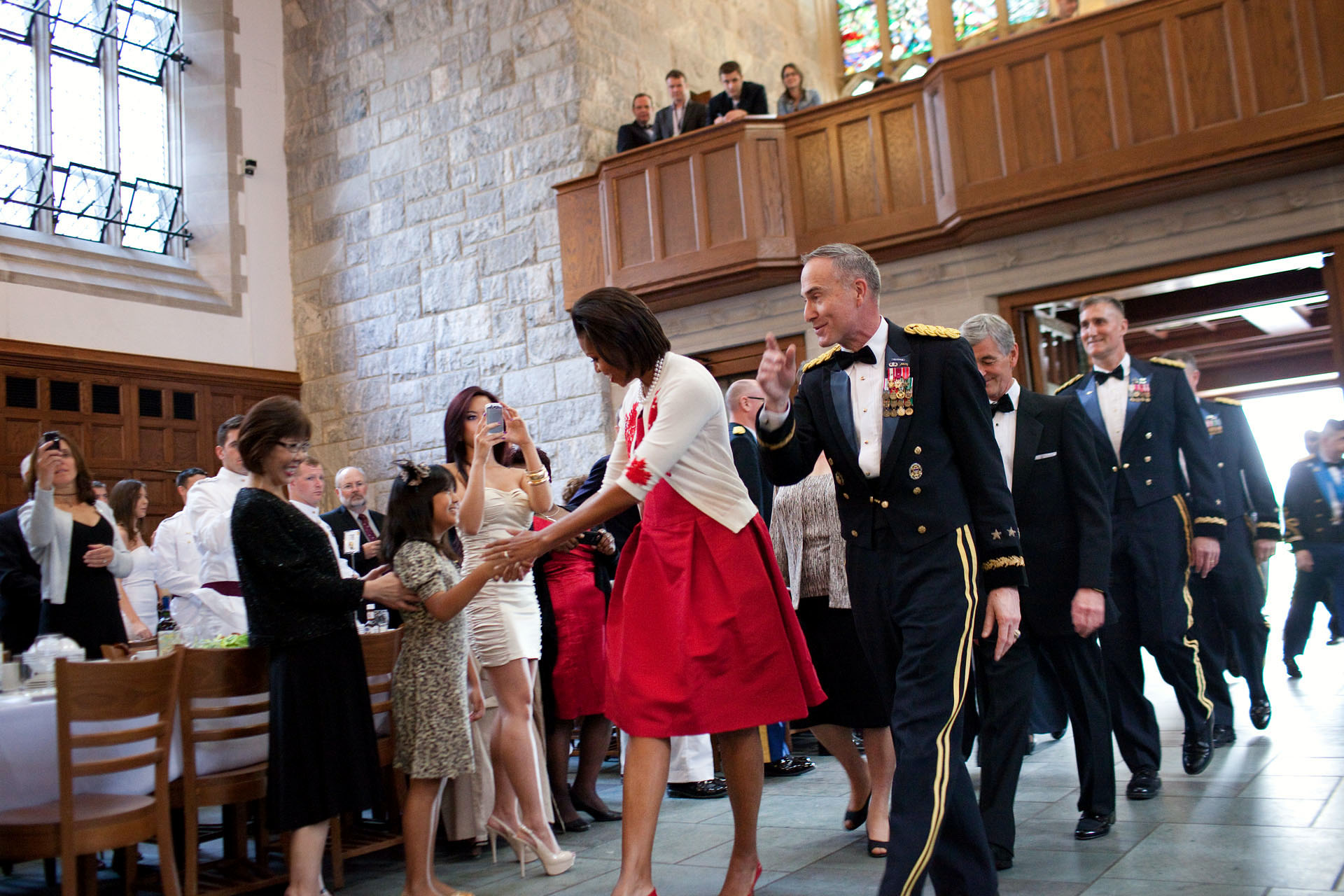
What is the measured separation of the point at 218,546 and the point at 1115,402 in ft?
12.9

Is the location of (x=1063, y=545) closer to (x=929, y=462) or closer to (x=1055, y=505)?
(x=1055, y=505)

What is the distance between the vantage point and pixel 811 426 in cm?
269

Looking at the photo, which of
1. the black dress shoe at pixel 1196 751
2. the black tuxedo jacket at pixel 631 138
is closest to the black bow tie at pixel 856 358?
the black dress shoe at pixel 1196 751

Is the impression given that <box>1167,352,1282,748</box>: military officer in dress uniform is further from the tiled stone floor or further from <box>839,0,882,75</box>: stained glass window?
<box>839,0,882,75</box>: stained glass window

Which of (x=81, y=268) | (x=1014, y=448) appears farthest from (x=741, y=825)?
(x=81, y=268)

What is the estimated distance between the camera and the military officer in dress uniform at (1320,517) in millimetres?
6973

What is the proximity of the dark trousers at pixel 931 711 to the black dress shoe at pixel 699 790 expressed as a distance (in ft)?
7.32

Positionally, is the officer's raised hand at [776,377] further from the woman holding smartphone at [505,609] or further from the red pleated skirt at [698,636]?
the woman holding smartphone at [505,609]

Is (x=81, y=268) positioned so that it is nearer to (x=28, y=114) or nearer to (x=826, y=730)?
(x=28, y=114)

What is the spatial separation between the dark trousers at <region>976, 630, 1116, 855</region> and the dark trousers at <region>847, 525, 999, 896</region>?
435 millimetres

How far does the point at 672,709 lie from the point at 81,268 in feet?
31.5

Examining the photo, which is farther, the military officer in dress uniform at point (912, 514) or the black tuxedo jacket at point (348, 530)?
the black tuxedo jacket at point (348, 530)

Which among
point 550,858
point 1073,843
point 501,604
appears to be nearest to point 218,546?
point 501,604

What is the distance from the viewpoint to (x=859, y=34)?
1353 centimetres
